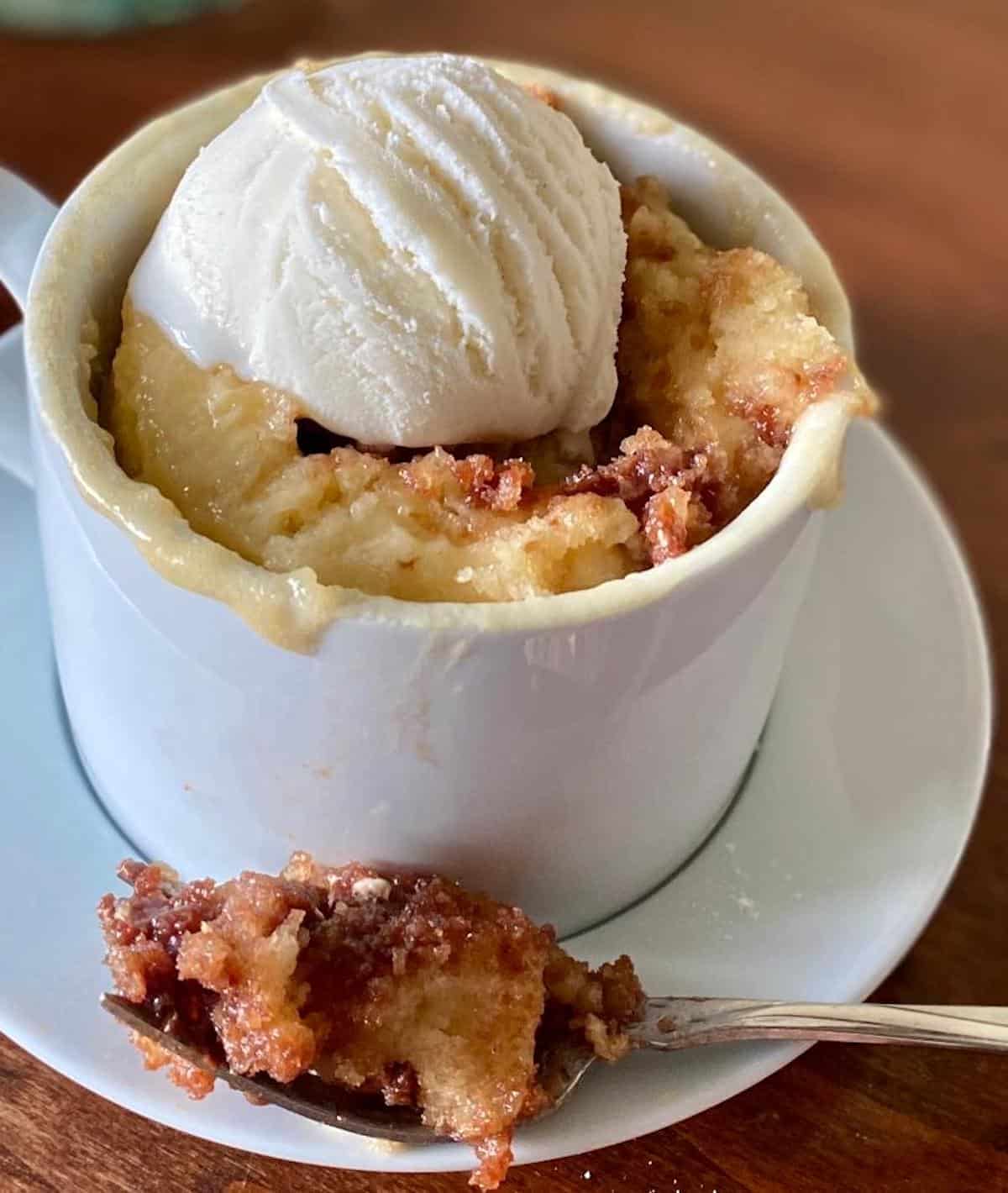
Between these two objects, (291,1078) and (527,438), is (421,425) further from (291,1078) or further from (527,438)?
(291,1078)

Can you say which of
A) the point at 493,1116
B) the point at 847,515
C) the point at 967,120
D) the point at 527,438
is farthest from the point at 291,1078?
the point at 967,120

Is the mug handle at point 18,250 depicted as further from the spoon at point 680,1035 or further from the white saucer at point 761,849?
the spoon at point 680,1035

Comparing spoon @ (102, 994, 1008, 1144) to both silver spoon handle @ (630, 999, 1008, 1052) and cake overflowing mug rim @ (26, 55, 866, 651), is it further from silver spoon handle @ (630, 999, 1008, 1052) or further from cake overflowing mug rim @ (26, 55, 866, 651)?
cake overflowing mug rim @ (26, 55, 866, 651)

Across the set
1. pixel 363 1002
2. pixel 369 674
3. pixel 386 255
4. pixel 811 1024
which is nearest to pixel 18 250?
pixel 386 255

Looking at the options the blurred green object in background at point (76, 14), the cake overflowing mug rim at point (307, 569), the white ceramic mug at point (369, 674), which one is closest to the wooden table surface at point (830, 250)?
the blurred green object in background at point (76, 14)

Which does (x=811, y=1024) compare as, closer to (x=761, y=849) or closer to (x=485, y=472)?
(x=761, y=849)

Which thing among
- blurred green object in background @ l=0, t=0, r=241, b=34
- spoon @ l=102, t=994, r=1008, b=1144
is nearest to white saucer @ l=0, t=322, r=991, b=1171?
spoon @ l=102, t=994, r=1008, b=1144
